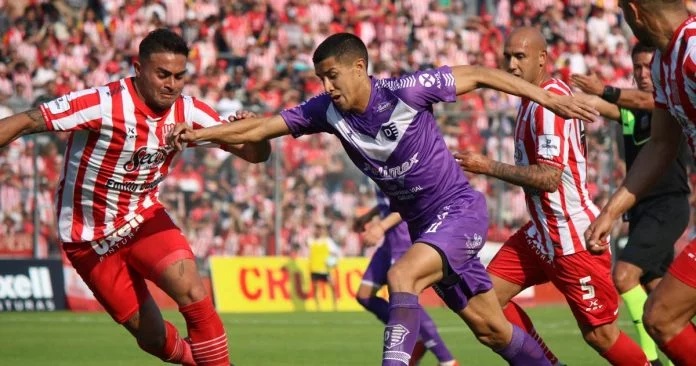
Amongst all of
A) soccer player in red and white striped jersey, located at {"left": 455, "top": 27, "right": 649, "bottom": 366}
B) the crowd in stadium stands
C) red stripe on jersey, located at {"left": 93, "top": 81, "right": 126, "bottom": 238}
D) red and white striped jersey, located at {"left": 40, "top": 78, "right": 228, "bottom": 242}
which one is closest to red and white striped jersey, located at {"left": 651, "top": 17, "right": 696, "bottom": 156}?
soccer player in red and white striped jersey, located at {"left": 455, "top": 27, "right": 649, "bottom": 366}

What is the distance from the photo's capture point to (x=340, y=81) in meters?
8.55

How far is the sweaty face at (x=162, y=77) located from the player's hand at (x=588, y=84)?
3.13 meters

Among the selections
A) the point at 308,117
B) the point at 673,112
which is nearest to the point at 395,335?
the point at 308,117

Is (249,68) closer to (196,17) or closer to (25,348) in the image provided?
(196,17)

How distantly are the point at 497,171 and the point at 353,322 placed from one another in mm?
9793

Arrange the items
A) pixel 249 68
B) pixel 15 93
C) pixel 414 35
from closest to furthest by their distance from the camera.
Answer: pixel 15 93, pixel 249 68, pixel 414 35

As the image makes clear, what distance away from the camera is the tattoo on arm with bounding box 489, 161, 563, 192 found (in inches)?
348

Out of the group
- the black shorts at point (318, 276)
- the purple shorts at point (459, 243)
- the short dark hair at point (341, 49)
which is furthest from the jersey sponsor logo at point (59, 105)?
the black shorts at point (318, 276)

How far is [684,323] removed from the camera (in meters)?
7.15

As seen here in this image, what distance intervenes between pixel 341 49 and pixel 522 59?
1.92m

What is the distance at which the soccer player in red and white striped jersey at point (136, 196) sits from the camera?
9.08 metres

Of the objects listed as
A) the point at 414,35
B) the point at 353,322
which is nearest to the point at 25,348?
the point at 353,322

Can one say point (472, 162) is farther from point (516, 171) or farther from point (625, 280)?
point (625, 280)

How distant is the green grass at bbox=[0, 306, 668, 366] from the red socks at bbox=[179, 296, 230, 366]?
317 cm
